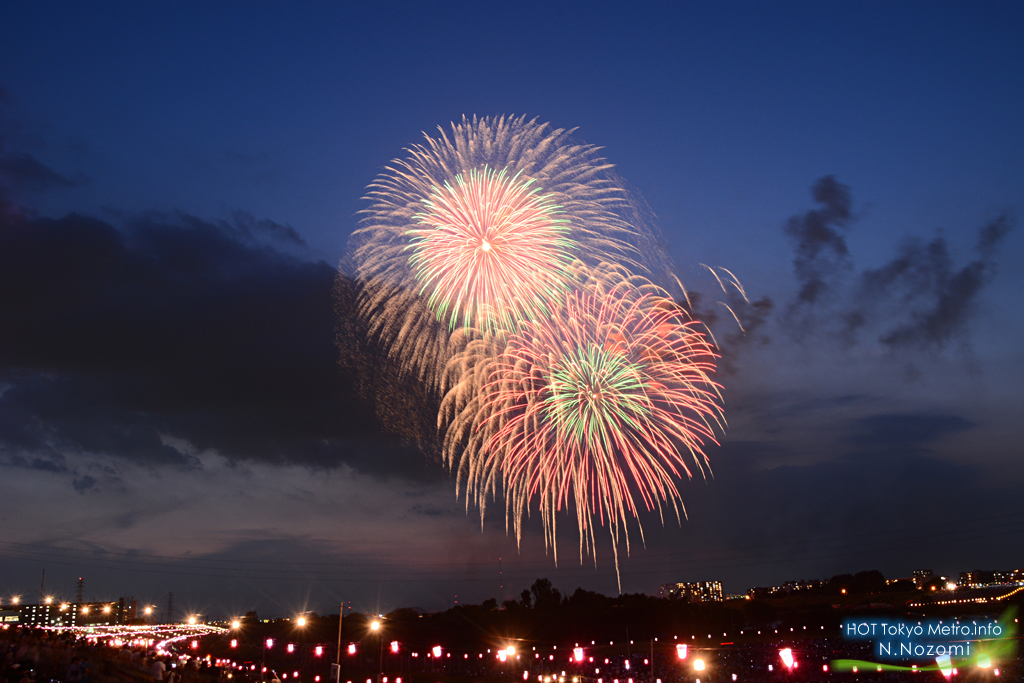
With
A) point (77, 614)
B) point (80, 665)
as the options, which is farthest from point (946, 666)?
point (77, 614)

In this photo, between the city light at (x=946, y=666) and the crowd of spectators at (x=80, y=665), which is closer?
the crowd of spectators at (x=80, y=665)

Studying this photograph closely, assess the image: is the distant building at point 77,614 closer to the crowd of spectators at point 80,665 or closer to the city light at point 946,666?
the crowd of spectators at point 80,665

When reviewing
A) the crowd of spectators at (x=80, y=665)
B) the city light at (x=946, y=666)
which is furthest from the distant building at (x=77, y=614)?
the city light at (x=946, y=666)

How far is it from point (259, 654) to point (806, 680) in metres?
74.0

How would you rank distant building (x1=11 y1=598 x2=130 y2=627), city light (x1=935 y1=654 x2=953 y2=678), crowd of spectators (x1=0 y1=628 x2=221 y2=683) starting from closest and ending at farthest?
crowd of spectators (x1=0 y1=628 x2=221 y2=683) → city light (x1=935 y1=654 x2=953 y2=678) → distant building (x1=11 y1=598 x2=130 y2=627)

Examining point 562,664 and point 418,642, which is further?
point 418,642

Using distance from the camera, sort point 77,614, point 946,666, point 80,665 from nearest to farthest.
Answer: point 80,665 → point 946,666 → point 77,614

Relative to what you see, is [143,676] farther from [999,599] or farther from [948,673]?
[999,599]

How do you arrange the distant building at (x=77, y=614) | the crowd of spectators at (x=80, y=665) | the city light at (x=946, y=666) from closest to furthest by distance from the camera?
the crowd of spectators at (x=80, y=665) → the city light at (x=946, y=666) → the distant building at (x=77, y=614)

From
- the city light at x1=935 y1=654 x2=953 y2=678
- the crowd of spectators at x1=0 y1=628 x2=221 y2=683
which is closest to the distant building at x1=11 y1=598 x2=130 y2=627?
the crowd of spectators at x1=0 y1=628 x2=221 y2=683

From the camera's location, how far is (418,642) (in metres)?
109

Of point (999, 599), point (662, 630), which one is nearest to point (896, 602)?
point (999, 599)

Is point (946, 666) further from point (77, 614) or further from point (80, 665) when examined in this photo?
point (77, 614)

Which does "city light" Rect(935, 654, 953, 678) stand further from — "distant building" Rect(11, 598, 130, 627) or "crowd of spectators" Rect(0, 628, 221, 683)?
"distant building" Rect(11, 598, 130, 627)
